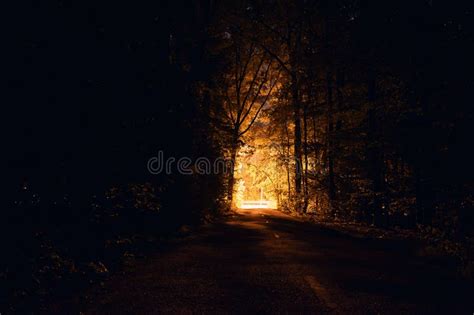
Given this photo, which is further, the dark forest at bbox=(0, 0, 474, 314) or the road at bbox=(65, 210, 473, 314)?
the dark forest at bbox=(0, 0, 474, 314)

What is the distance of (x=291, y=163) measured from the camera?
107ft

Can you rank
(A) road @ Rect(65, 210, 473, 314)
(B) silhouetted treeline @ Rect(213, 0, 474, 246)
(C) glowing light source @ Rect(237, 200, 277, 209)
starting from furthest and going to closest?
(C) glowing light source @ Rect(237, 200, 277, 209) → (B) silhouetted treeline @ Rect(213, 0, 474, 246) → (A) road @ Rect(65, 210, 473, 314)

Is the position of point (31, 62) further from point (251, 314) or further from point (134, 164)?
point (251, 314)

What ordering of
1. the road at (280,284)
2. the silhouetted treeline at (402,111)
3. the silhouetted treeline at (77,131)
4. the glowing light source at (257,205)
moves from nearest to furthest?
the road at (280,284)
the silhouetted treeline at (77,131)
the silhouetted treeline at (402,111)
the glowing light source at (257,205)

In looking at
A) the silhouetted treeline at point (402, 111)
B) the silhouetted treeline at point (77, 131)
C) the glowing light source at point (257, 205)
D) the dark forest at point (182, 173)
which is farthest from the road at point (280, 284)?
the glowing light source at point (257, 205)

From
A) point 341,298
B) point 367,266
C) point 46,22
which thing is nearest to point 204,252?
point 367,266

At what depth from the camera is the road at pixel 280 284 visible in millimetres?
5875

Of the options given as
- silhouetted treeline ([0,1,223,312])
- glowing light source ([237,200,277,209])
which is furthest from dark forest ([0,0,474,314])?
glowing light source ([237,200,277,209])

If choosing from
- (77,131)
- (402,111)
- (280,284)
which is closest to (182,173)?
(77,131)

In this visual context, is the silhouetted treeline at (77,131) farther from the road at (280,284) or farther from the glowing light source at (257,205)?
the glowing light source at (257,205)

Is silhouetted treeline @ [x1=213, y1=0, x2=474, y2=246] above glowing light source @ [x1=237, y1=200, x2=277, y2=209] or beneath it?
above

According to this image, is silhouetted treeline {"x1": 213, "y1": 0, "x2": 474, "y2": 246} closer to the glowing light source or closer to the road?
the road

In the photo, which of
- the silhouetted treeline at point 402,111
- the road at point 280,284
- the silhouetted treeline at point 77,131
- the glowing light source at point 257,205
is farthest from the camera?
the glowing light source at point 257,205

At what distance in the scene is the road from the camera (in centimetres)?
588
